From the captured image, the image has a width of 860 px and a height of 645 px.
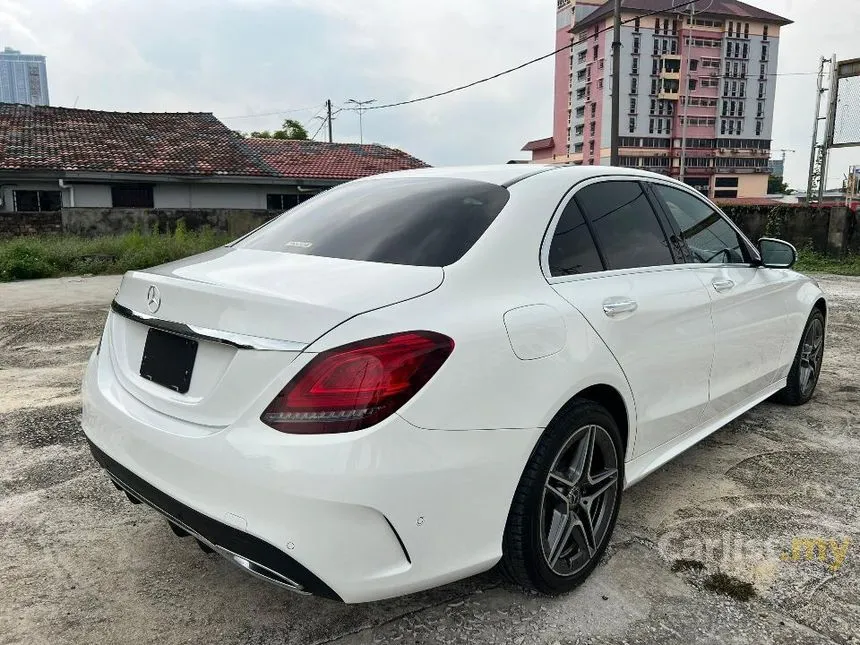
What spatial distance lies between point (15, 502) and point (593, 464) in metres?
2.61

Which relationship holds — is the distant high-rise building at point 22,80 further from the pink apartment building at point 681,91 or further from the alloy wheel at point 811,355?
the alloy wheel at point 811,355

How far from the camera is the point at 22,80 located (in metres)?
137

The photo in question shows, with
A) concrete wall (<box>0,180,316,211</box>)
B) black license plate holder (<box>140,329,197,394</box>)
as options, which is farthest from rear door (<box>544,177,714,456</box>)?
concrete wall (<box>0,180,316,211</box>)

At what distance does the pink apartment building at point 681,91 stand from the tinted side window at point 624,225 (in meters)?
78.0

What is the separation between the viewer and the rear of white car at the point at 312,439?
1.77 meters

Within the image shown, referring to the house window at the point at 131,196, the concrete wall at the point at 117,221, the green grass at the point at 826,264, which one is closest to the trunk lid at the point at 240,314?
the green grass at the point at 826,264

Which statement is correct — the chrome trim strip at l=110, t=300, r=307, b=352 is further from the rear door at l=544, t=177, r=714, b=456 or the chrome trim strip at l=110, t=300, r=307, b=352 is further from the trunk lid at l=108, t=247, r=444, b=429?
the rear door at l=544, t=177, r=714, b=456

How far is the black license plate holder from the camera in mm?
2045

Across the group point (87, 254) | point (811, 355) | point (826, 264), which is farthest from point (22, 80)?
point (811, 355)

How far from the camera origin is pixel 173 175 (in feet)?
74.6

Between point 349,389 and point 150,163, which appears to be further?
point 150,163

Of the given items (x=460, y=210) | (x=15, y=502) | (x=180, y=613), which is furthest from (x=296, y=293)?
(x=15, y=502)

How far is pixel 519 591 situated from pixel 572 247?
4.16ft

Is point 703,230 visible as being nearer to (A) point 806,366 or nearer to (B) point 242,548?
(A) point 806,366
